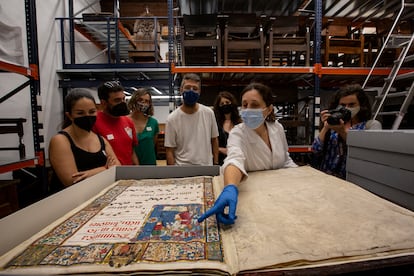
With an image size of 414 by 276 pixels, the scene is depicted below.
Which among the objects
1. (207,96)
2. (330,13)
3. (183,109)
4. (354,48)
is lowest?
(183,109)

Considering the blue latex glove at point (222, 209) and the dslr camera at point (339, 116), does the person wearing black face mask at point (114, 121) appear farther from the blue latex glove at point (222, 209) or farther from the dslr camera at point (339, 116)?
the dslr camera at point (339, 116)

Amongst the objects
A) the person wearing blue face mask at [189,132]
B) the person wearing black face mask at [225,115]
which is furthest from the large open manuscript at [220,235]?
the person wearing black face mask at [225,115]

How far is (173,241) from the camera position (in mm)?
617

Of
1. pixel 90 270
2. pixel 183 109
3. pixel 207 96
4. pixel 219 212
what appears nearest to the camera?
pixel 90 270

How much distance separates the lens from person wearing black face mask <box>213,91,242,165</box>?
7.32ft

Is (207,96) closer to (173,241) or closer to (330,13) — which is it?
(330,13)

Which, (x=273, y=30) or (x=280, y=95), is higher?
(x=273, y=30)

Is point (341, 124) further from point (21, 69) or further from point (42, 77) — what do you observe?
point (42, 77)

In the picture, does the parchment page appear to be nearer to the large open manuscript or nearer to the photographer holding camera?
the large open manuscript

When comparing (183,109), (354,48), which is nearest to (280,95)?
(354,48)

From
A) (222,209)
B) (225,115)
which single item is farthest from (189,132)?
(222,209)

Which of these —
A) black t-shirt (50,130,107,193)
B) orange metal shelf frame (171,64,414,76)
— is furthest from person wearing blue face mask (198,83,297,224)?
orange metal shelf frame (171,64,414,76)

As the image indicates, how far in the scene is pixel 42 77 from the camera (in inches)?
187

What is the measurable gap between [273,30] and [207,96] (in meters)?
1.31
